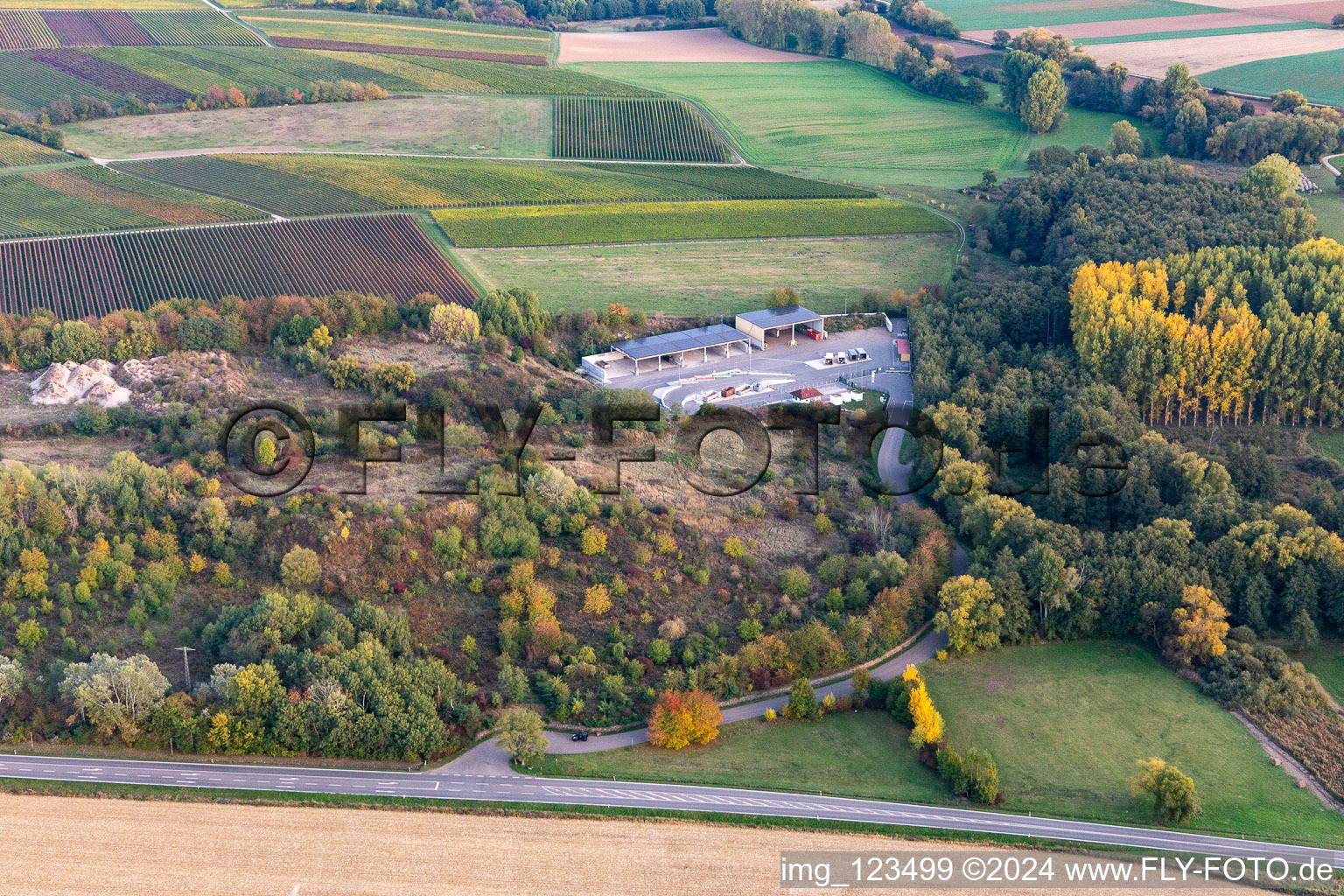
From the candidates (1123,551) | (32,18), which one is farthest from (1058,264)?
(32,18)

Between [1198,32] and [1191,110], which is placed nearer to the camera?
[1191,110]

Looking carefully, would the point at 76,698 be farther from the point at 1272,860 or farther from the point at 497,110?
the point at 497,110

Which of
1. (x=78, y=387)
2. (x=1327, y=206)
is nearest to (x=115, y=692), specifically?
(x=78, y=387)

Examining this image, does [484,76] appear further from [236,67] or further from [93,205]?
[93,205]

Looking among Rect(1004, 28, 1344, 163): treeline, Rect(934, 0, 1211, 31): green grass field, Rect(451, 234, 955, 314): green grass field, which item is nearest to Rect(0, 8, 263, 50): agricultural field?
Rect(451, 234, 955, 314): green grass field

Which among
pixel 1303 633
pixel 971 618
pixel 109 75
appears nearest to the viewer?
pixel 1303 633

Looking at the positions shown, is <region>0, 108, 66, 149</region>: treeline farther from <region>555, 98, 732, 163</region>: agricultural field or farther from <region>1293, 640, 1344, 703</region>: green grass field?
<region>1293, 640, 1344, 703</region>: green grass field
